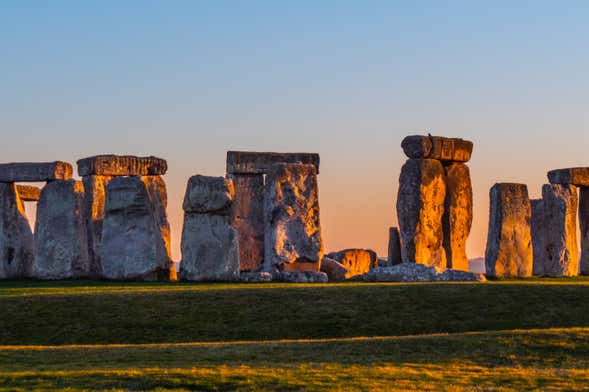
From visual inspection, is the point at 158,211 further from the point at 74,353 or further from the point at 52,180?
the point at 74,353

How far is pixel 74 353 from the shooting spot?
64.4 ft

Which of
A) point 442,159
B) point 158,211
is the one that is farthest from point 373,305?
point 442,159

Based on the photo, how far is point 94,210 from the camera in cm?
3381

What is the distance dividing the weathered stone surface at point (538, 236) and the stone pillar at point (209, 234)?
38.0 ft

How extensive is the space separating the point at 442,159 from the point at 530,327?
12.2 meters

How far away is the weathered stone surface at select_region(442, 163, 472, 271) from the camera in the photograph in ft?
115

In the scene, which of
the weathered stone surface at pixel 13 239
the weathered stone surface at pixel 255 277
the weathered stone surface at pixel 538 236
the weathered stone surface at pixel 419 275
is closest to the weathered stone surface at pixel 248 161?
the weathered stone surface at pixel 13 239

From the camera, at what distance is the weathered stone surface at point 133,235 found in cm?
3066

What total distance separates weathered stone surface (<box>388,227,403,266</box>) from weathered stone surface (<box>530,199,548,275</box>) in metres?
4.23

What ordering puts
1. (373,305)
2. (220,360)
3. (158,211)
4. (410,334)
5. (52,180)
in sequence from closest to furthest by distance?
(220,360)
(410,334)
(373,305)
(158,211)
(52,180)

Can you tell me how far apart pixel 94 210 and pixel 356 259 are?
918cm

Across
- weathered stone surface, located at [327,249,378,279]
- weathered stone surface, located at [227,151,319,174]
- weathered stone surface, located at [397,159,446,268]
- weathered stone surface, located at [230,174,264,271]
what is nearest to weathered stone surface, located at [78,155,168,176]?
weathered stone surface, located at [227,151,319,174]

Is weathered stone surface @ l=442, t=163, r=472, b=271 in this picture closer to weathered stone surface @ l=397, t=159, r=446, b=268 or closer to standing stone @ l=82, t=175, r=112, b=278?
weathered stone surface @ l=397, t=159, r=446, b=268

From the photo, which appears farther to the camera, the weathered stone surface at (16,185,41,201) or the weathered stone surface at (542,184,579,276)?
the weathered stone surface at (16,185,41,201)
